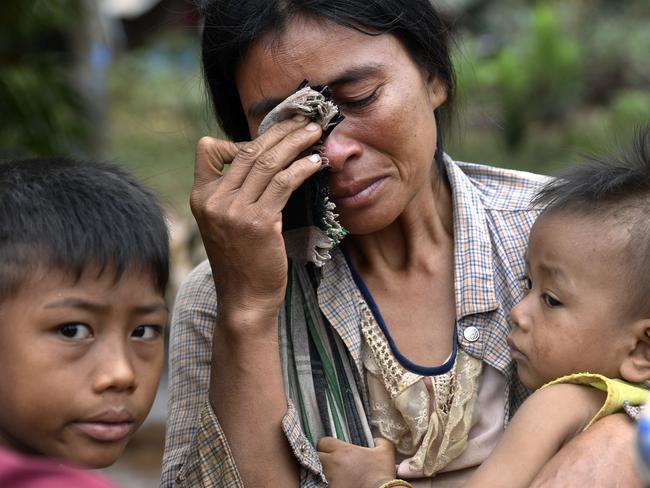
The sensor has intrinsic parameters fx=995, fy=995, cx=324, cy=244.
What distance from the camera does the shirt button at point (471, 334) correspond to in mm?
2549

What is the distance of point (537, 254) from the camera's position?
2.35 meters

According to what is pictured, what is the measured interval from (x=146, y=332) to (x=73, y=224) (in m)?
0.29

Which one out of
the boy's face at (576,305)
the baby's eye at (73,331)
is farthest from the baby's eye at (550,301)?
the baby's eye at (73,331)

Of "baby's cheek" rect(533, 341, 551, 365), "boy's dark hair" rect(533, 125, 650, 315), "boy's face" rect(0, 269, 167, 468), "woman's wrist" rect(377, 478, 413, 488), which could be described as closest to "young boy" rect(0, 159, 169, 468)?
"boy's face" rect(0, 269, 167, 468)

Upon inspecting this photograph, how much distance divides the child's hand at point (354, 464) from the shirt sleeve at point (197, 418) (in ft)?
0.10

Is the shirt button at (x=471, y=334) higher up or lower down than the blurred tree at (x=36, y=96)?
lower down

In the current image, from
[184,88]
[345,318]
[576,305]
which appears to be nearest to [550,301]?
[576,305]

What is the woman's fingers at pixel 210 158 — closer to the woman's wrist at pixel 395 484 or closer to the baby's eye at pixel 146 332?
the baby's eye at pixel 146 332

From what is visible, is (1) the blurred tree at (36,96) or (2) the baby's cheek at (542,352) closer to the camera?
(2) the baby's cheek at (542,352)

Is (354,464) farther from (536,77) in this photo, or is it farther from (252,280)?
(536,77)

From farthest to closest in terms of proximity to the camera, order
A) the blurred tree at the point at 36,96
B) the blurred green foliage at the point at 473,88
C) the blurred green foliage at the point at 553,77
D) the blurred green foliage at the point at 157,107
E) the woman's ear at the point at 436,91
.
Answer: the blurred green foliage at the point at 157,107 < the blurred green foliage at the point at 553,77 < the blurred green foliage at the point at 473,88 < the blurred tree at the point at 36,96 < the woman's ear at the point at 436,91

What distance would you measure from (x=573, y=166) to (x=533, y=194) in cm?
27

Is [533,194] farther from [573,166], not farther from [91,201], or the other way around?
[91,201]

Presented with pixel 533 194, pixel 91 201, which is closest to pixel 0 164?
pixel 91 201
